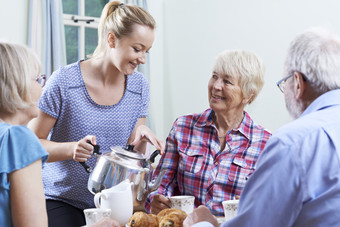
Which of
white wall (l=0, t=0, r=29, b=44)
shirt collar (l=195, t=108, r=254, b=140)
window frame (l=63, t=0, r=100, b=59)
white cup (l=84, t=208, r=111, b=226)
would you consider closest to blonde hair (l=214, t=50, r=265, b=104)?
shirt collar (l=195, t=108, r=254, b=140)

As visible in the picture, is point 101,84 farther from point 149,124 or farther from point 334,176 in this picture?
point 149,124

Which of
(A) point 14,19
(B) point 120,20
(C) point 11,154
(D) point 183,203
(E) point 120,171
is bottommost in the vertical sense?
(D) point 183,203

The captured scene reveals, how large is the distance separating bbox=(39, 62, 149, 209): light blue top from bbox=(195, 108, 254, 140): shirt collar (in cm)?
37

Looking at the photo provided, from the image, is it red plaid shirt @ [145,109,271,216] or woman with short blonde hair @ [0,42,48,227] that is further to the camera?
red plaid shirt @ [145,109,271,216]

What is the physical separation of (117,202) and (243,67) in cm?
89

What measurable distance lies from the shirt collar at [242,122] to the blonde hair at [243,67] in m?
0.11

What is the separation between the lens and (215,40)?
4059 mm

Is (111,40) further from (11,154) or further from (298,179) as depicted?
(298,179)

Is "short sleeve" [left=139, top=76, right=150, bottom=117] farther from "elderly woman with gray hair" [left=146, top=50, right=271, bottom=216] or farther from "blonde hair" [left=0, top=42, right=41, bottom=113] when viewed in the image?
"blonde hair" [left=0, top=42, right=41, bottom=113]

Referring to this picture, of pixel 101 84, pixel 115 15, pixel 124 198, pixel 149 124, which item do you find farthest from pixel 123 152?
pixel 149 124

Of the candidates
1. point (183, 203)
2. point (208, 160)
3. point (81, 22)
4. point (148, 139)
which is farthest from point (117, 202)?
point (81, 22)

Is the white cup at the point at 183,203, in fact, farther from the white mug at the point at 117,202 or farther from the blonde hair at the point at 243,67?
the blonde hair at the point at 243,67

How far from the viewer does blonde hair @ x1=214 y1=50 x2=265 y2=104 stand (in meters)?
1.94

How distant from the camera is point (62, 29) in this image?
391cm
